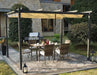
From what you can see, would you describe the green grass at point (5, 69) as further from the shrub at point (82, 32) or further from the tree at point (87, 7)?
the tree at point (87, 7)

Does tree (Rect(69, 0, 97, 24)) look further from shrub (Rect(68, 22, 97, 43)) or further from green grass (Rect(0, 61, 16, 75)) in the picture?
green grass (Rect(0, 61, 16, 75))

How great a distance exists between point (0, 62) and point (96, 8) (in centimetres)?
986

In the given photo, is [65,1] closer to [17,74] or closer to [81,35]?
[81,35]

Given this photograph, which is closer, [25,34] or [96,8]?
[25,34]

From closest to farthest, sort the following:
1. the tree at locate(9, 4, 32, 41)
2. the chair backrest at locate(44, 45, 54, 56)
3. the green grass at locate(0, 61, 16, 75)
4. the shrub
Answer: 1. the green grass at locate(0, 61, 16, 75)
2. the chair backrest at locate(44, 45, 54, 56)
3. the shrub
4. the tree at locate(9, 4, 32, 41)

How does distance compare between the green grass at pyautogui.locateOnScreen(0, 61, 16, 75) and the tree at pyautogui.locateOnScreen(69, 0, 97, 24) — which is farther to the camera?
the tree at pyautogui.locateOnScreen(69, 0, 97, 24)

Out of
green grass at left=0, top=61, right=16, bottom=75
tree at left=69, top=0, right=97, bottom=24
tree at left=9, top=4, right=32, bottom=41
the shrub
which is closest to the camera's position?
green grass at left=0, top=61, right=16, bottom=75

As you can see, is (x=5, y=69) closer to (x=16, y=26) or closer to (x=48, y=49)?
(x=48, y=49)

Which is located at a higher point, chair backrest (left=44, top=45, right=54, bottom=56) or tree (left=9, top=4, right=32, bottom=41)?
tree (left=9, top=4, right=32, bottom=41)

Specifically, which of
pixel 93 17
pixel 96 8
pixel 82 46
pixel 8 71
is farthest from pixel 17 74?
pixel 96 8

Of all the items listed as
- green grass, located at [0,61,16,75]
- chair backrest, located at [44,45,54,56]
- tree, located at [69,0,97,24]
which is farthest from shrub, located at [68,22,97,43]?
green grass, located at [0,61,16,75]

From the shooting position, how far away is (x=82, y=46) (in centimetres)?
1228

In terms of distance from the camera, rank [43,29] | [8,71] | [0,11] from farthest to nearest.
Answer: [43,29] < [0,11] < [8,71]

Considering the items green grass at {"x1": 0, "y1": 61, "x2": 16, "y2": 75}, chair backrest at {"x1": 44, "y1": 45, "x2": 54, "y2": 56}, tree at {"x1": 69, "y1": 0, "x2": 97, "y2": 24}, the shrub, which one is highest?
tree at {"x1": 69, "y1": 0, "x2": 97, "y2": 24}
